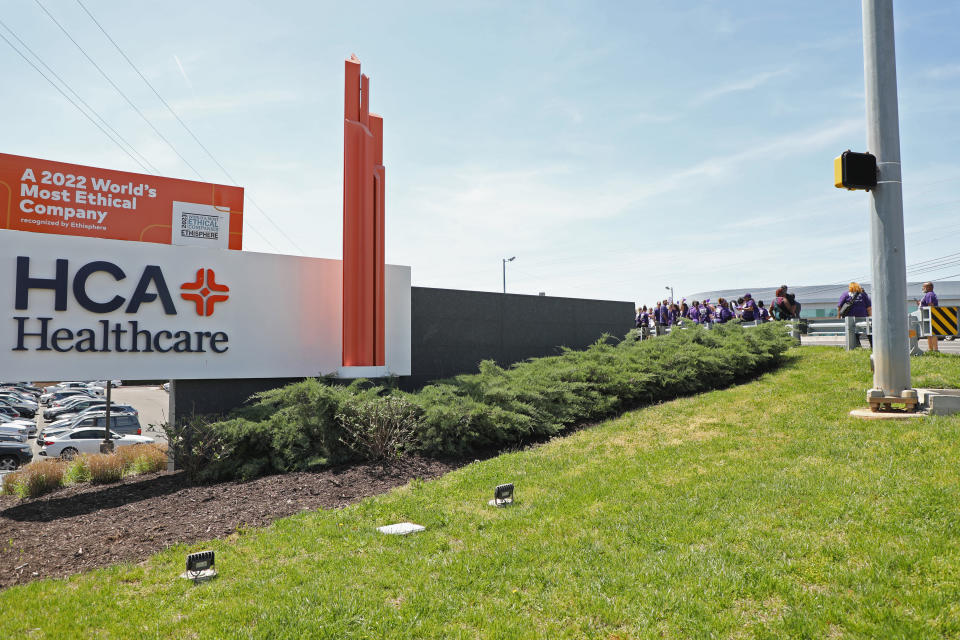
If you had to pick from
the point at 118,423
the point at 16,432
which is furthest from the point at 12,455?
the point at 118,423

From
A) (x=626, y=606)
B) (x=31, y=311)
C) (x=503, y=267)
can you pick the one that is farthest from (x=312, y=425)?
(x=503, y=267)

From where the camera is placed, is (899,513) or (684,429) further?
(684,429)

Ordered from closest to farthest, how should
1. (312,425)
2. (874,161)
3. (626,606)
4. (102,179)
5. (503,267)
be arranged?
(626,606) → (874,161) → (312,425) → (102,179) → (503,267)

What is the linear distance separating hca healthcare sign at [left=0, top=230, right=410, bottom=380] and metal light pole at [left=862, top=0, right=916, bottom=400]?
9338mm

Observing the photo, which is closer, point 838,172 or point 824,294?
point 838,172

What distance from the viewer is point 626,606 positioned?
4.23m

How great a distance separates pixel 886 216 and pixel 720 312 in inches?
474

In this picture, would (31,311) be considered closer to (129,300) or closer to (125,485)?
(129,300)

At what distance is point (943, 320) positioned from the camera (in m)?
12.2

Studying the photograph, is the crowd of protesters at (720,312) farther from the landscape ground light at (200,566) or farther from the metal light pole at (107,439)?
the metal light pole at (107,439)

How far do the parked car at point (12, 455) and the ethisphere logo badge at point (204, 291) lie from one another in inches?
512

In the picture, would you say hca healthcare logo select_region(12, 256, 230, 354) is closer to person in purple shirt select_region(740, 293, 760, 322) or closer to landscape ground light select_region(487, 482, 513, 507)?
landscape ground light select_region(487, 482, 513, 507)

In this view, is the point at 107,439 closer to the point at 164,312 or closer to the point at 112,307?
the point at 164,312

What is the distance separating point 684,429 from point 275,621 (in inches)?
259
